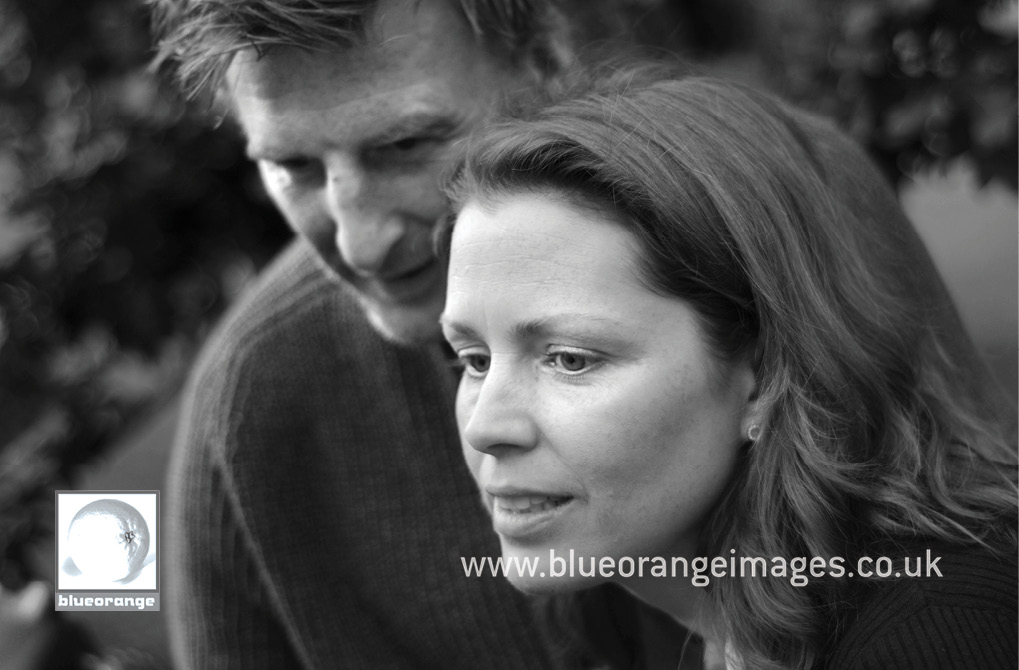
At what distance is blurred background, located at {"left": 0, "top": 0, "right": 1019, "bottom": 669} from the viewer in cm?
221

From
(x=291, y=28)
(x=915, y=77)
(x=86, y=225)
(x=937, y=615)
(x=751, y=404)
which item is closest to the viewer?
(x=937, y=615)

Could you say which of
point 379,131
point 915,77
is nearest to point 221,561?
point 379,131

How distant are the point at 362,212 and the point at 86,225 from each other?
1.25m

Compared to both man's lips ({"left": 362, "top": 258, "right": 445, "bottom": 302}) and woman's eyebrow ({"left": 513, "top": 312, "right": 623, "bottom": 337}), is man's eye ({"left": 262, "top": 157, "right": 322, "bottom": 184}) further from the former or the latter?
woman's eyebrow ({"left": 513, "top": 312, "right": 623, "bottom": 337})

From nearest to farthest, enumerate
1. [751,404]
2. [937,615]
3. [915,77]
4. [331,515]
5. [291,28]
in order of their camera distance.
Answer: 1. [937,615]
2. [751,404]
3. [291,28]
4. [331,515]
5. [915,77]

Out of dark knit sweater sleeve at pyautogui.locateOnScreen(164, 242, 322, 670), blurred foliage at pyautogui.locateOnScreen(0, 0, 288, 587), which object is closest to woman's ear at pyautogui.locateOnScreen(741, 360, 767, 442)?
dark knit sweater sleeve at pyautogui.locateOnScreen(164, 242, 322, 670)

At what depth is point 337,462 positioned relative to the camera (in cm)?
188

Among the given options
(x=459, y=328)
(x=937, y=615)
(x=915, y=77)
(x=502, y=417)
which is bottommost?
(x=937, y=615)

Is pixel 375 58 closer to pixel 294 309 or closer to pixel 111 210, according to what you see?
pixel 294 309

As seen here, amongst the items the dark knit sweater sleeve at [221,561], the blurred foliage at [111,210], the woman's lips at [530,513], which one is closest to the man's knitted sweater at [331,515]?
the dark knit sweater sleeve at [221,561]

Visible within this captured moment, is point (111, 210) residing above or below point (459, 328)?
→ above

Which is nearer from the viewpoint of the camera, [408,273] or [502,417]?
[502,417]

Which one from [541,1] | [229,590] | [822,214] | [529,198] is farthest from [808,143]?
[229,590]

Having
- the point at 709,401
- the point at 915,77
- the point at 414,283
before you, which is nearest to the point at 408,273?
the point at 414,283
